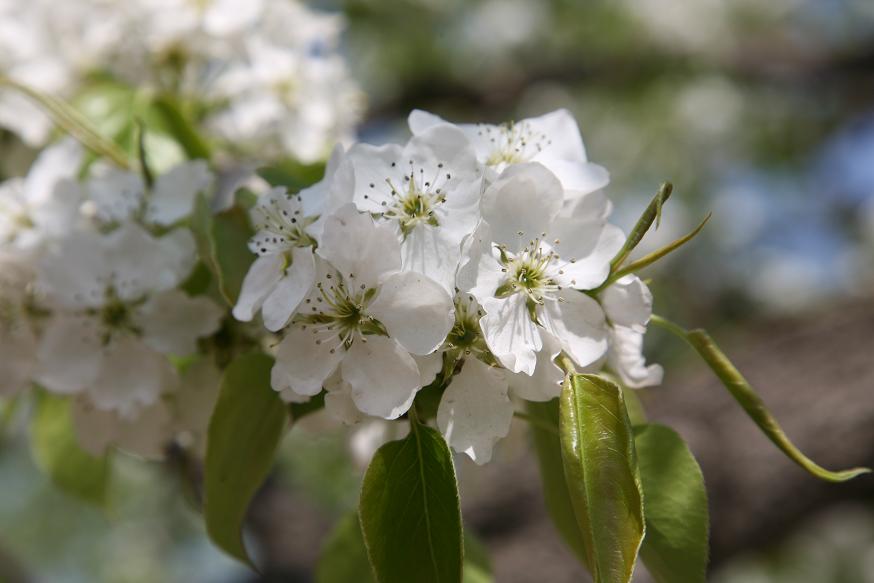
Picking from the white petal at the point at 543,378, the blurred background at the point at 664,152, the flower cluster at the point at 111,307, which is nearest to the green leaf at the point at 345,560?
the flower cluster at the point at 111,307

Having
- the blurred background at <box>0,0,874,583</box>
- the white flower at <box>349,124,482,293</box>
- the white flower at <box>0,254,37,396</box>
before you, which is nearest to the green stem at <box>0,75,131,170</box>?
the white flower at <box>0,254,37,396</box>

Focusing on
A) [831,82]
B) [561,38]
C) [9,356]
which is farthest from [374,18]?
[9,356]

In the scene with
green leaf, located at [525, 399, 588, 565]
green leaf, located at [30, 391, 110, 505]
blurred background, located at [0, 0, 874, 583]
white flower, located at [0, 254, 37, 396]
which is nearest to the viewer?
green leaf, located at [525, 399, 588, 565]

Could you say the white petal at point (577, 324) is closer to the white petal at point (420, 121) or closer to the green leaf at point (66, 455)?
the white petal at point (420, 121)

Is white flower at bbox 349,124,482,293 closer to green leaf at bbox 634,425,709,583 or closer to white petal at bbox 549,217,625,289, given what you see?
white petal at bbox 549,217,625,289

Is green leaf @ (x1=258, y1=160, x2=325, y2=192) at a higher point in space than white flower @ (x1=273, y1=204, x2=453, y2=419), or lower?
lower

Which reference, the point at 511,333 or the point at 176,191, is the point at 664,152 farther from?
the point at 511,333
